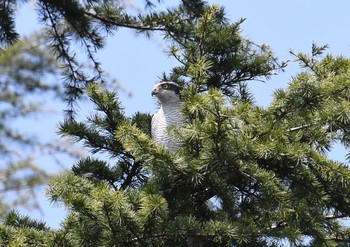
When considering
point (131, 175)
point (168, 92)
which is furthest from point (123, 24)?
point (131, 175)

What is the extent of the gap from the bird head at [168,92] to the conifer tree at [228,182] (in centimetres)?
36

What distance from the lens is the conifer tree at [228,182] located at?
2.26m

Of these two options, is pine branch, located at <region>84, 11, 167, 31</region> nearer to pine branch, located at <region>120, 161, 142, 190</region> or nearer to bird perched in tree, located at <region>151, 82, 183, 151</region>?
bird perched in tree, located at <region>151, 82, 183, 151</region>

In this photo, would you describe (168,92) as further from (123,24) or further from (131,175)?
(123,24)

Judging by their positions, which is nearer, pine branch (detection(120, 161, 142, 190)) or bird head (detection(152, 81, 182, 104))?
pine branch (detection(120, 161, 142, 190))

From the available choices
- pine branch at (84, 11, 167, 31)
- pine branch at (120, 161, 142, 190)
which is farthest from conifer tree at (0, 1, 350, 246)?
pine branch at (84, 11, 167, 31)

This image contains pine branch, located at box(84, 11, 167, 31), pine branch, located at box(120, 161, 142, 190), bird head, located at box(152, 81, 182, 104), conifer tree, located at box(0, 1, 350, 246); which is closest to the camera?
conifer tree, located at box(0, 1, 350, 246)

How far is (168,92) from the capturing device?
9.89ft

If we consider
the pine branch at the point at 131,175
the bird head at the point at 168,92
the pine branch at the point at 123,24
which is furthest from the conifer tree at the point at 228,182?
the pine branch at the point at 123,24

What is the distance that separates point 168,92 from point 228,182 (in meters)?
0.63

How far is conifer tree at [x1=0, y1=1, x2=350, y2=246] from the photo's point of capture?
88.8 inches

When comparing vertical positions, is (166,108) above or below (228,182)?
above

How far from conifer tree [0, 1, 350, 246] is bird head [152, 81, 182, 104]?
359mm

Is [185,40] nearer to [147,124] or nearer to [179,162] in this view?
[147,124]
